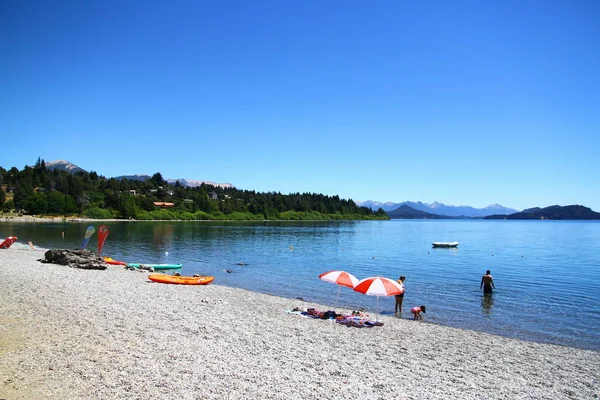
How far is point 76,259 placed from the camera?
32406mm

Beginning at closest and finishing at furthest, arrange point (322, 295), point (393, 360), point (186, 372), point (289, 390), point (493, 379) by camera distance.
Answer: point (289, 390), point (186, 372), point (493, 379), point (393, 360), point (322, 295)

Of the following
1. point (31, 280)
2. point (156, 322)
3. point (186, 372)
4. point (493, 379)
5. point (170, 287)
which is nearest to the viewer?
point (186, 372)

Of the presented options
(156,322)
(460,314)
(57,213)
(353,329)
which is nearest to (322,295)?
(460,314)

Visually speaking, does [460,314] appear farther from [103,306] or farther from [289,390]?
[103,306]

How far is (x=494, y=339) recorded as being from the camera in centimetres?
1861

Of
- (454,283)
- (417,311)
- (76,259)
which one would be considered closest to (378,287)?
(417,311)

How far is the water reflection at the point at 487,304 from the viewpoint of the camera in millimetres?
25364

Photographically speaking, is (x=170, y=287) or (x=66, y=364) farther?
(x=170, y=287)

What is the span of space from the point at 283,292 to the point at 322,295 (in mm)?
3038

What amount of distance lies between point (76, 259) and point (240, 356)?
2515 cm

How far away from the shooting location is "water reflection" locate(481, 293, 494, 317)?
25364 mm

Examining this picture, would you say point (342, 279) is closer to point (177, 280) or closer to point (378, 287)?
point (378, 287)

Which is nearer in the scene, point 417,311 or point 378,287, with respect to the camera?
point 378,287

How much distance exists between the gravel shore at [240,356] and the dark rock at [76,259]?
9.99 m
